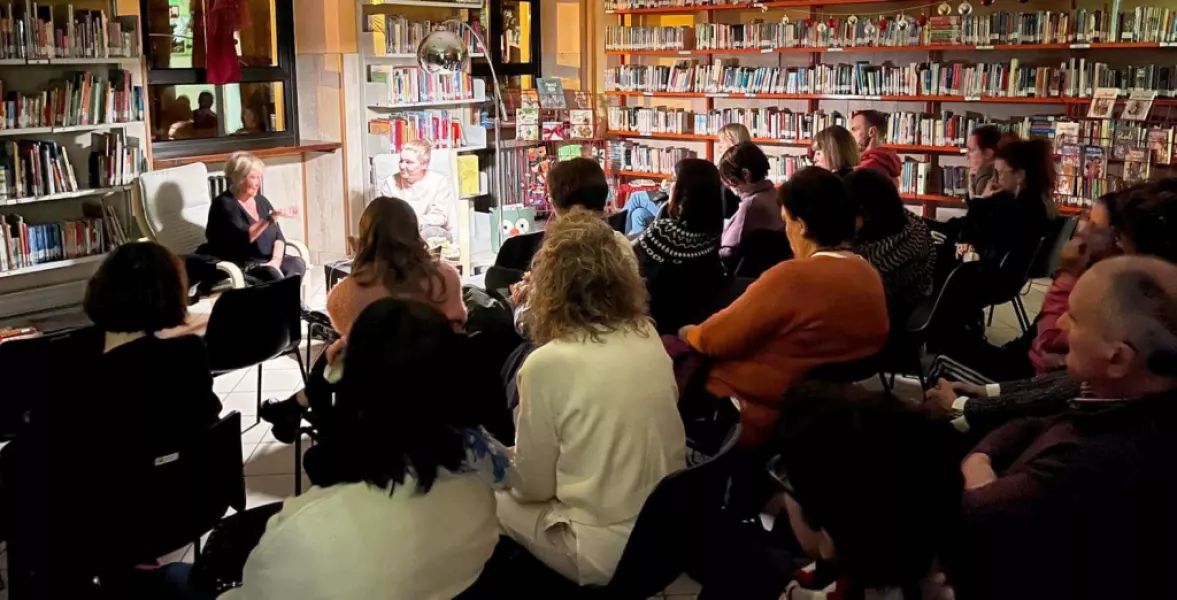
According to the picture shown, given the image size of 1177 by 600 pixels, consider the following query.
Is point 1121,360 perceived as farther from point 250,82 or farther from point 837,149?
point 250,82

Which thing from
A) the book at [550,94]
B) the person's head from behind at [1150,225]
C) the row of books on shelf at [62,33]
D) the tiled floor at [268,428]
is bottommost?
the tiled floor at [268,428]

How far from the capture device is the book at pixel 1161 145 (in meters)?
6.69

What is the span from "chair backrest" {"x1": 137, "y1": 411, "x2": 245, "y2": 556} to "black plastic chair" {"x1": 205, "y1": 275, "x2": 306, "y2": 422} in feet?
3.94

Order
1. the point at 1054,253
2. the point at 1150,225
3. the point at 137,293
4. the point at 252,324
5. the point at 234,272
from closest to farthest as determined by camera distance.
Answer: the point at 137,293 → the point at 1150,225 → the point at 252,324 → the point at 1054,253 → the point at 234,272

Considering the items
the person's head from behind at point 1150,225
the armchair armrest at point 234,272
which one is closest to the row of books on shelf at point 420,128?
the armchair armrest at point 234,272

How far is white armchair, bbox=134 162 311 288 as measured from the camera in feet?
20.6

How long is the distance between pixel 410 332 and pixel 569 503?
26.9 inches

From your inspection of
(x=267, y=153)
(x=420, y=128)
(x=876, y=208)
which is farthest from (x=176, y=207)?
(x=876, y=208)

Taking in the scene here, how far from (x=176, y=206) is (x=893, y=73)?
528 centimetres

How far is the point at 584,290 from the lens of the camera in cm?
240

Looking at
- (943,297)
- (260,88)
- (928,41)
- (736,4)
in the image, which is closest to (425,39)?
(260,88)

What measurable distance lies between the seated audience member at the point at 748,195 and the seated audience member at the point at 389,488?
144 inches

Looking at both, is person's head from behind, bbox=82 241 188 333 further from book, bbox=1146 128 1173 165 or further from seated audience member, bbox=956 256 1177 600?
book, bbox=1146 128 1173 165

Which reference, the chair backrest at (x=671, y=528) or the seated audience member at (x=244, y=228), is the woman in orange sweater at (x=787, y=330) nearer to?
the chair backrest at (x=671, y=528)
